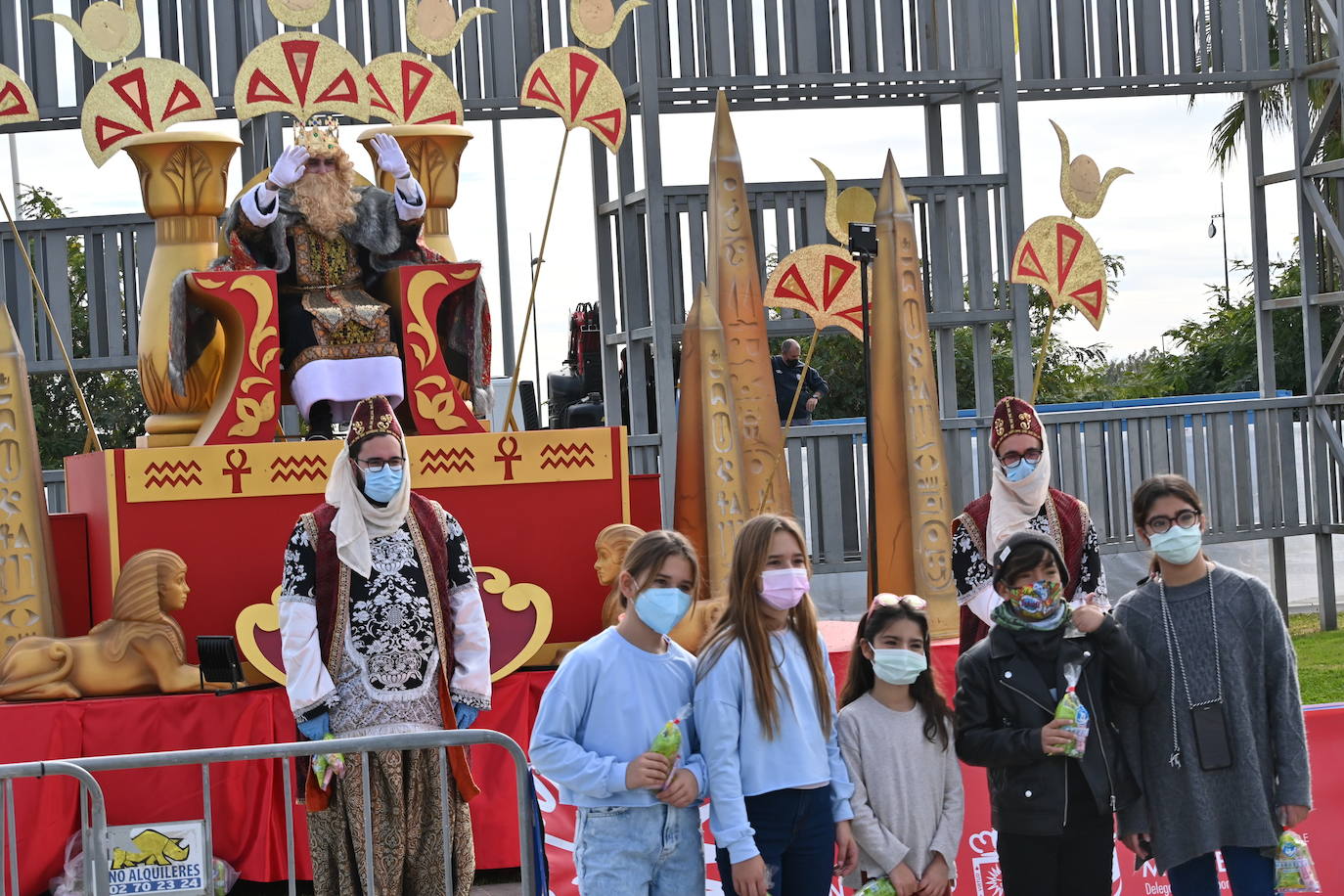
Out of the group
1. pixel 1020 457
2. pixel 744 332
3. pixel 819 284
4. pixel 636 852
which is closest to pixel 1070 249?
pixel 819 284

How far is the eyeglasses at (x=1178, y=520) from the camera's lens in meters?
4.55

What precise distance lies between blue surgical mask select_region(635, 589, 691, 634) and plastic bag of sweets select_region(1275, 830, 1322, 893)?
1.58m

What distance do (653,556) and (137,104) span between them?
5.17m

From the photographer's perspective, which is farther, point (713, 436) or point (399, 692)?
point (713, 436)

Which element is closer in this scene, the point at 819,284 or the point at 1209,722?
the point at 1209,722

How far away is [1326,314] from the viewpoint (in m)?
18.7

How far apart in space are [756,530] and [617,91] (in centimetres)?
480

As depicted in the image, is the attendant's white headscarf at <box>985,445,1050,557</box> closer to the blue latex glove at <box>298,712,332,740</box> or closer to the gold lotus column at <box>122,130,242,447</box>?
the blue latex glove at <box>298,712,332,740</box>

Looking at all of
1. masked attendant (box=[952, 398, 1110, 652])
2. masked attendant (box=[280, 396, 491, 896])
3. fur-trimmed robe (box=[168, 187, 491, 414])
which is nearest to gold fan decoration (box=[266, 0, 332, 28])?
fur-trimmed robe (box=[168, 187, 491, 414])

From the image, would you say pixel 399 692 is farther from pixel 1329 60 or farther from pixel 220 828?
pixel 1329 60

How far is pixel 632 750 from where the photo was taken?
4.27m

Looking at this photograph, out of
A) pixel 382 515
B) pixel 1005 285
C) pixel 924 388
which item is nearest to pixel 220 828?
pixel 382 515

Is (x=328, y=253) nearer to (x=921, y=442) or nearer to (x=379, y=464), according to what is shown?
(x=921, y=442)

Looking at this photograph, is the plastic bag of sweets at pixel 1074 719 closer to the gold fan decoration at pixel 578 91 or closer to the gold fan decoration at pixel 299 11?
the gold fan decoration at pixel 578 91
